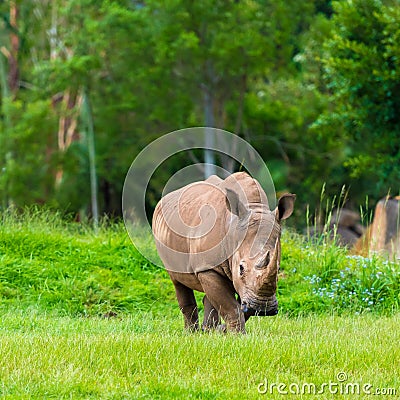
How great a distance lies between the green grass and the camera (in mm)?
5898

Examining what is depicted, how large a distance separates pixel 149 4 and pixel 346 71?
1189cm

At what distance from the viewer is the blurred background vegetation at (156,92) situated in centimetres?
2741

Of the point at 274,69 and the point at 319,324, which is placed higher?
the point at 274,69

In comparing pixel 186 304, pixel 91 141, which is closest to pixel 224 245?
pixel 186 304

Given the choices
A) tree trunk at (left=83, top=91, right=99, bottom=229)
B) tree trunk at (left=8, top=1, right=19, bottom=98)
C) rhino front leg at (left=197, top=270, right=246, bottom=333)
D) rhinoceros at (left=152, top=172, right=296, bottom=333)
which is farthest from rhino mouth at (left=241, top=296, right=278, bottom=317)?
tree trunk at (left=8, top=1, right=19, bottom=98)

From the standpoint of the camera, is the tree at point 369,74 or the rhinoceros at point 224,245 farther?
the tree at point 369,74

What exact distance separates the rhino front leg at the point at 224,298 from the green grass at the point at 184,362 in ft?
0.62

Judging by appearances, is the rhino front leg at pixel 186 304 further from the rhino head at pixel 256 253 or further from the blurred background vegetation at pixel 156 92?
the blurred background vegetation at pixel 156 92

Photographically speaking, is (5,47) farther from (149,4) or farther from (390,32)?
(390,32)

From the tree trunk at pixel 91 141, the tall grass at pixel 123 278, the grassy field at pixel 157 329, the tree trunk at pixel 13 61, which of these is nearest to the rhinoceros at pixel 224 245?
the grassy field at pixel 157 329

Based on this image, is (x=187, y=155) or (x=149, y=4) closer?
(x=149, y=4)

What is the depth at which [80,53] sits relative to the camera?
30.5 metres

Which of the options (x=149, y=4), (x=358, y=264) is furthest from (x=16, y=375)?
(x=149, y=4)

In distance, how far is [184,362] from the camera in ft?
21.6
